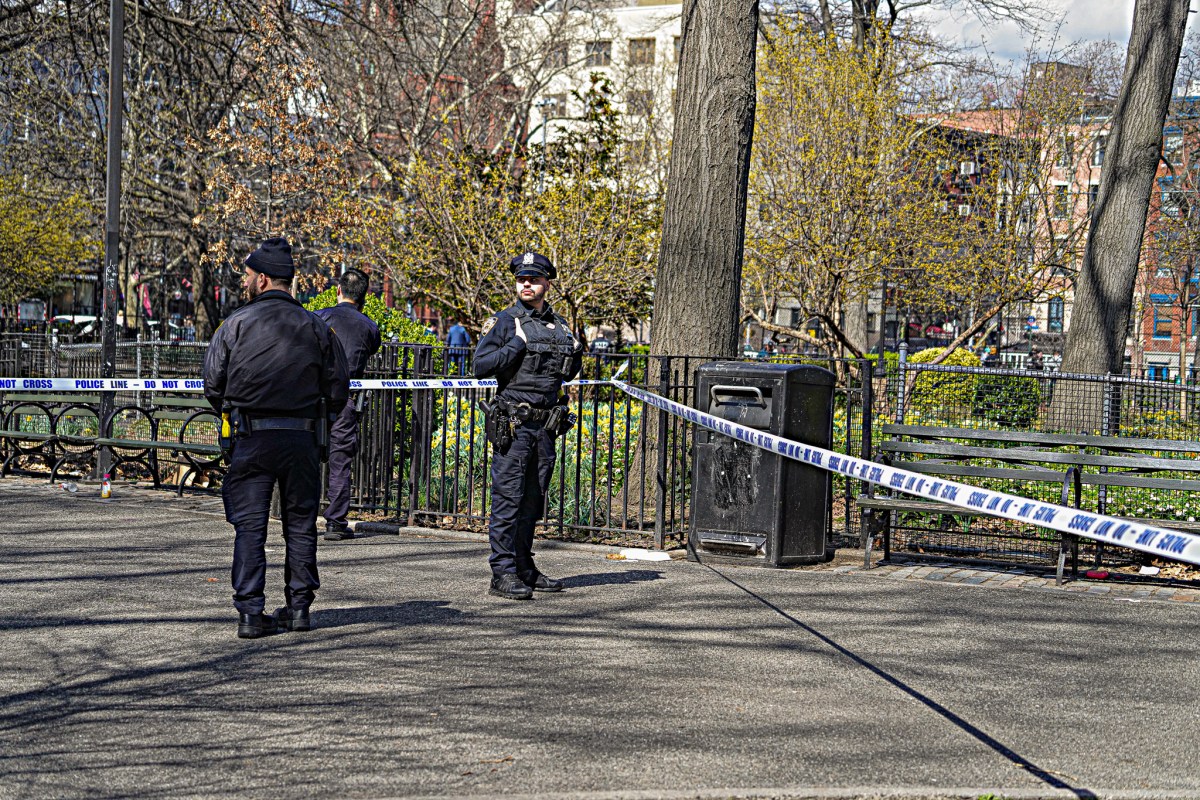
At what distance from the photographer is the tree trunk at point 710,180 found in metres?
10.9

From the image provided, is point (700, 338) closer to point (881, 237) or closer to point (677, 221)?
point (677, 221)

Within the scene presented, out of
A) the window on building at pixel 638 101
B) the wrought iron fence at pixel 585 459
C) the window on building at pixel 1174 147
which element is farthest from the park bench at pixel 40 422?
the window on building at pixel 1174 147

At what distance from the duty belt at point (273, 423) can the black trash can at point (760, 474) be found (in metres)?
3.34

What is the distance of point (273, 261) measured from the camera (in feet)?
22.2

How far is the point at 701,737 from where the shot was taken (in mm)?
5102

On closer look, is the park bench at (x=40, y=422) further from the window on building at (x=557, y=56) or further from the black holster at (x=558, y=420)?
the window on building at (x=557, y=56)

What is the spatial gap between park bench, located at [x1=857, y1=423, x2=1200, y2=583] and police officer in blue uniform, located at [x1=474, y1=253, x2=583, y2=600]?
8.22 feet

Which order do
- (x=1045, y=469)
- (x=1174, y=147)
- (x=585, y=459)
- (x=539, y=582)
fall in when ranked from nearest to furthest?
(x=539, y=582), (x=1045, y=469), (x=585, y=459), (x=1174, y=147)

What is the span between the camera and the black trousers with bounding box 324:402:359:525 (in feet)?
33.1

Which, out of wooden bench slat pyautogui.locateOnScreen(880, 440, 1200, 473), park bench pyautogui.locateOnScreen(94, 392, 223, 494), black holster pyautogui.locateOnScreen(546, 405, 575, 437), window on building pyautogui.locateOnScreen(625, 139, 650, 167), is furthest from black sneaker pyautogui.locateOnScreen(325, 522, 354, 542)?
window on building pyautogui.locateOnScreen(625, 139, 650, 167)

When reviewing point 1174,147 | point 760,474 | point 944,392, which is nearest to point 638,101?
point 1174,147

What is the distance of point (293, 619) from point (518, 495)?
149 cm

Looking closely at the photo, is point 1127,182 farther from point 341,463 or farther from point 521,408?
point 521,408

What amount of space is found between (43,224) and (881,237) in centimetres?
2878
